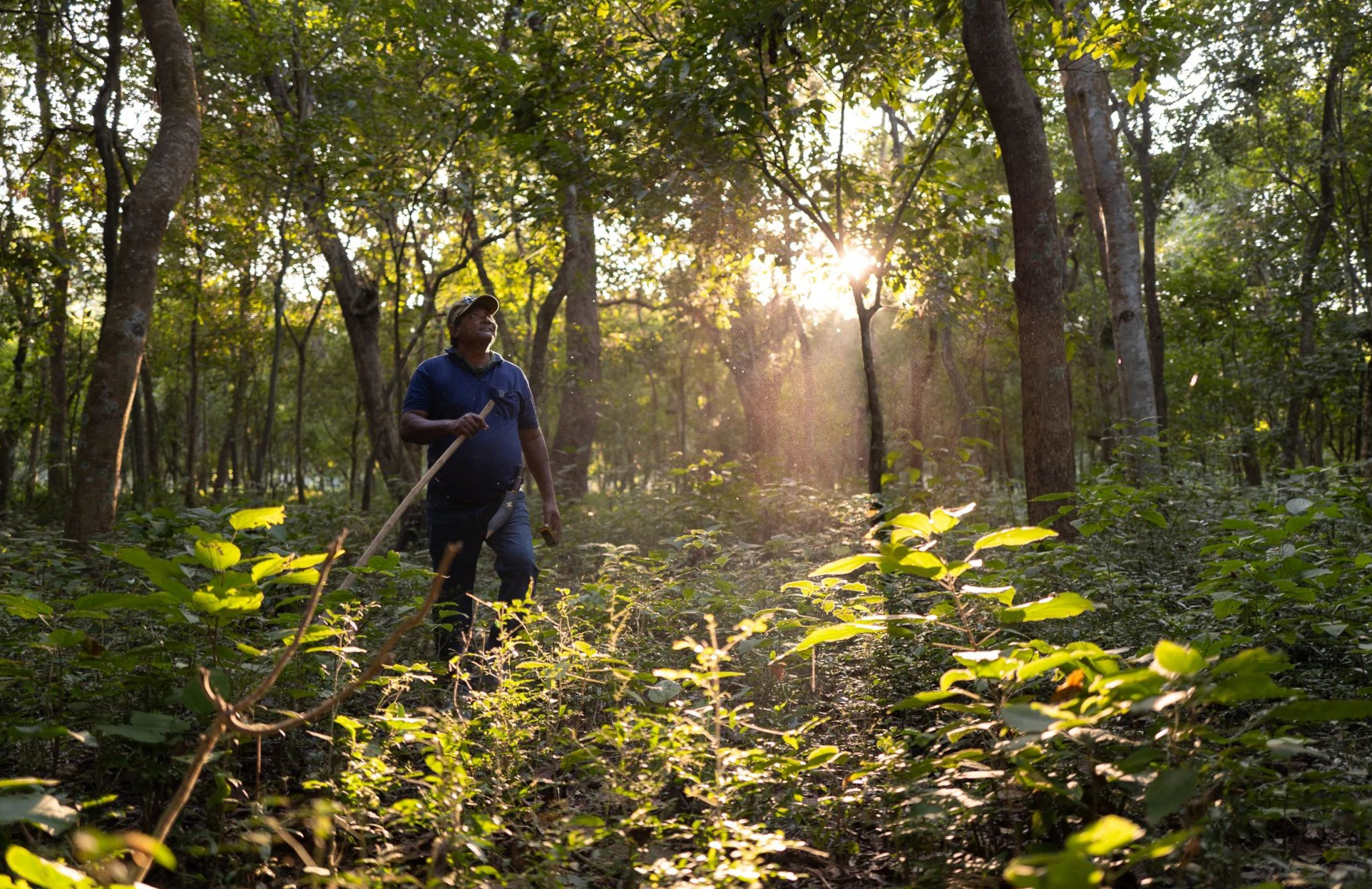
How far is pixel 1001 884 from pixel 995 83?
17.4 ft

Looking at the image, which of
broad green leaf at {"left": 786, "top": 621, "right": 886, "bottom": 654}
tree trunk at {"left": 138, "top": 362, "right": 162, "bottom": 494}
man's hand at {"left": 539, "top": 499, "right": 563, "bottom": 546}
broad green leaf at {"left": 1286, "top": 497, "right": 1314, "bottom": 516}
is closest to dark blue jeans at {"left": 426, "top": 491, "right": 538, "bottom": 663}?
man's hand at {"left": 539, "top": 499, "right": 563, "bottom": 546}

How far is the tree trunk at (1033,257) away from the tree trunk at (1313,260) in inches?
504

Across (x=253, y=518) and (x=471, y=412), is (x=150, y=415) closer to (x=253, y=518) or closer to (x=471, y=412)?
(x=471, y=412)

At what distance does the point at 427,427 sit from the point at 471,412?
0.45m

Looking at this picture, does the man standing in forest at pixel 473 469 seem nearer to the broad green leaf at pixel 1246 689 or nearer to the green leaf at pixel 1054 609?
the green leaf at pixel 1054 609

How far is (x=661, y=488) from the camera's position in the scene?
1532 cm

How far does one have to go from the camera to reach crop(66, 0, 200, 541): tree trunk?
7.13m

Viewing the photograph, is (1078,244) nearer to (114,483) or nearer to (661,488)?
(661,488)

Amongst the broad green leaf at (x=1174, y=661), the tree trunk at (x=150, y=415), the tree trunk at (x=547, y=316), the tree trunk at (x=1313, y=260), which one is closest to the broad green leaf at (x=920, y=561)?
the broad green leaf at (x=1174, y=661)

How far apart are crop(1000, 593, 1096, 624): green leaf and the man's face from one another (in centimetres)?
378

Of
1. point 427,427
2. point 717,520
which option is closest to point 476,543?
point 427,427

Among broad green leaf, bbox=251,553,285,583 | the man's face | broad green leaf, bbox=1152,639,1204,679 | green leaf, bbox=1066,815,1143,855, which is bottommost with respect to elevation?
green leaf, bbox=1066,815,1143,855

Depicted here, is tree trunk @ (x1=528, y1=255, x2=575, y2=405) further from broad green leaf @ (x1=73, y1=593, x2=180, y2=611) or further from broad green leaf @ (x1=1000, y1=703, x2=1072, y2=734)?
broad green leaf @ (x1=1000, y1=703, x2=1072, y2=734)

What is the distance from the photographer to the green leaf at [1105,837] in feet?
4.56
